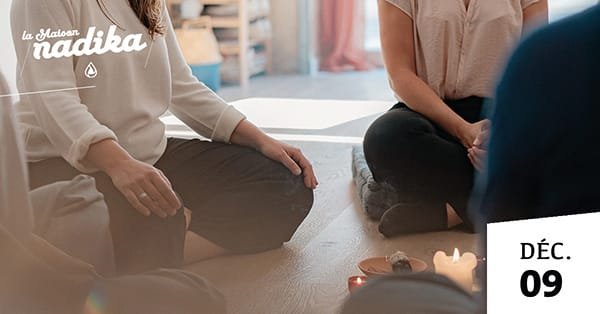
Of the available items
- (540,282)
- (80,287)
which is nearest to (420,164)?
(540,282)

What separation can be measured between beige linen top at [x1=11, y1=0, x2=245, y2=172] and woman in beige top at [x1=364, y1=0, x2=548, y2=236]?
0.20 meters

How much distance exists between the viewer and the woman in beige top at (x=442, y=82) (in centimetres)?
85

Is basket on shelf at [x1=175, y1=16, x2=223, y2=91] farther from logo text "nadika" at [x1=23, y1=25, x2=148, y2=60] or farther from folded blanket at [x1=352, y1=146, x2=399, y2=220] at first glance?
folded blanket at [x1=352, y1=146, x2=399, y2=220]

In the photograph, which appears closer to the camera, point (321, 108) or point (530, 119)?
point (530, 119)

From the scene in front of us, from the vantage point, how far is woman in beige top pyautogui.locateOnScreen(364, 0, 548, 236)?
85 cm

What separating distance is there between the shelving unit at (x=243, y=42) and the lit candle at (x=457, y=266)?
0.29 meters

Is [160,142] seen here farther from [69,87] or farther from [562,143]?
[562,143]

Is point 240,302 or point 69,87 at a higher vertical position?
point 69,87

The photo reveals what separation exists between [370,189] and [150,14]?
0.31m

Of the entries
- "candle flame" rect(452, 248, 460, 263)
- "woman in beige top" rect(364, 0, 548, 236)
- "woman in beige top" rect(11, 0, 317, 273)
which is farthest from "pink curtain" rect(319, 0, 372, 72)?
"candle flame" rect(452, 248, 460, 263)

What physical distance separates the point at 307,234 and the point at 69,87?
319 mm

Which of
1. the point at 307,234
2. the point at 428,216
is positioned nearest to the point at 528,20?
the point at 428,216

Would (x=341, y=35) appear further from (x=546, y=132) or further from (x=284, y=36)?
(x=546, y=132)

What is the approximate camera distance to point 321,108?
37.3 inches
